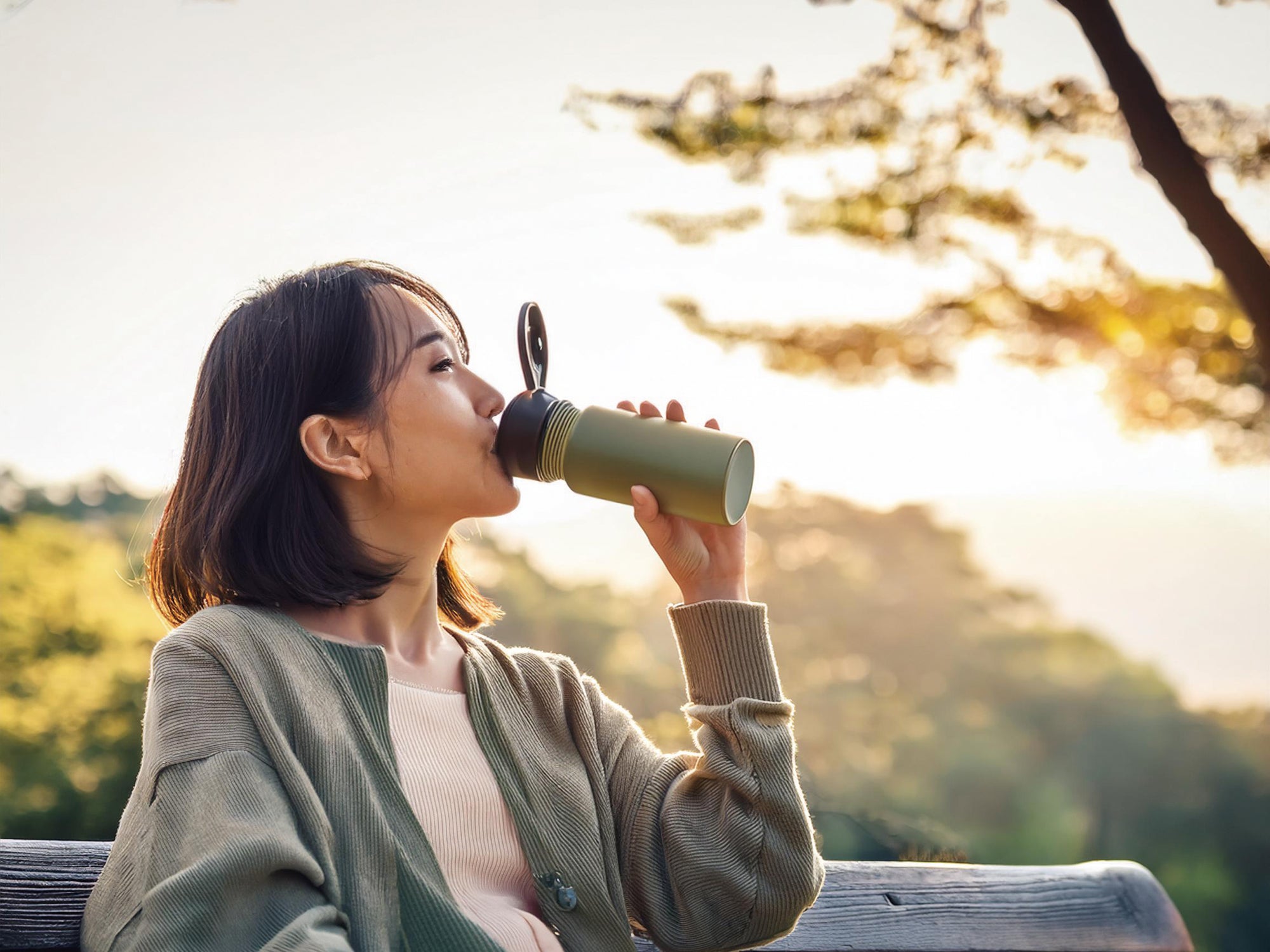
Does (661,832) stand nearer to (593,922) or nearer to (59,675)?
(593,922)

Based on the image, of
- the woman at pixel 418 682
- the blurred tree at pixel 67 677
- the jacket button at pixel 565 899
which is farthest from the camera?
the blurred tree at pixel 67 677

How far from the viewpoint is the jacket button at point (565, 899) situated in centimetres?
108

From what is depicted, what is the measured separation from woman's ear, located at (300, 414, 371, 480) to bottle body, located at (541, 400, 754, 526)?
0.19 metres

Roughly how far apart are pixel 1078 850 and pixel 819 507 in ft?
5.45

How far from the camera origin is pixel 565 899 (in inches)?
42.5

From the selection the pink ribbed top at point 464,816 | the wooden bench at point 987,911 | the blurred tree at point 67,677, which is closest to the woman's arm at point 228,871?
the pink ribbed top at point 464,816

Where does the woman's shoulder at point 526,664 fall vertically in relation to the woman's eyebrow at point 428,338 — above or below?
below

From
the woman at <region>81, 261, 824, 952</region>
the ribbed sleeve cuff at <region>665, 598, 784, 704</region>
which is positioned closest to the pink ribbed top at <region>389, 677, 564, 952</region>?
the woman at <region>81, 261, 824, 952</region>

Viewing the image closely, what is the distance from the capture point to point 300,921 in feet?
2.75

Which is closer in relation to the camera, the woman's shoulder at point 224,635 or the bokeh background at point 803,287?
the woman's shoulder at point 224,635

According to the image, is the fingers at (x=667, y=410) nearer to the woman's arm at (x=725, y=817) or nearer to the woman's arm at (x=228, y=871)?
the woman's arm at (x=725, y=817)

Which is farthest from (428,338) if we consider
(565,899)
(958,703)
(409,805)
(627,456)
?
(958,703)

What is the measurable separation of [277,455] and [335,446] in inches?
2.2

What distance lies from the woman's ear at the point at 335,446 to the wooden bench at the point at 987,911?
0.63 meters
